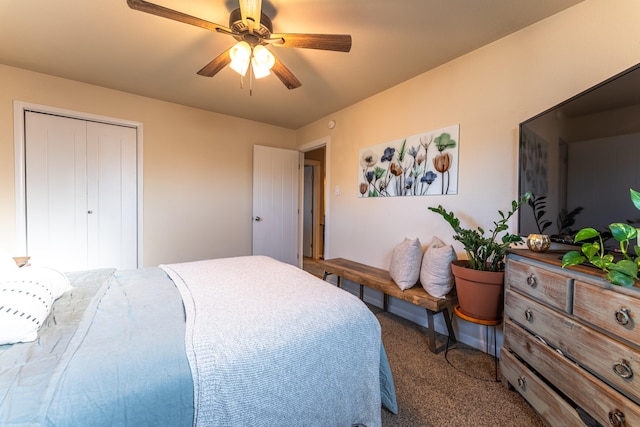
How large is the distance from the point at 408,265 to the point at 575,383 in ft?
3.82

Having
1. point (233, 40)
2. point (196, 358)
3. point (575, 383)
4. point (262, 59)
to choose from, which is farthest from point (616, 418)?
point (233, 40)

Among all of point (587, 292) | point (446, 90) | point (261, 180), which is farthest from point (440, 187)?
point (261, 180)

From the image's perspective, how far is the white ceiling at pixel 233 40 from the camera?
5.36ft

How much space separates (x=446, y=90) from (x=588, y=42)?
87cm

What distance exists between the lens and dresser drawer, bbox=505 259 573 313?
1138 millimetres

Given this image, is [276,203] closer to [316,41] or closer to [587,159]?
[316,41]

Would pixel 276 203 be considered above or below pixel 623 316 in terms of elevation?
above

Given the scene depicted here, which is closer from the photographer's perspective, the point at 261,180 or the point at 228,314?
the point at 228,314

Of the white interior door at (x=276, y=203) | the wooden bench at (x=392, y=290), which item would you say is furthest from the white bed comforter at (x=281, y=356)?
the white interior door at (x=276, y=203)

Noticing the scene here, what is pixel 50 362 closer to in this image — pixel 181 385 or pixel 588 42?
pixel 181 385

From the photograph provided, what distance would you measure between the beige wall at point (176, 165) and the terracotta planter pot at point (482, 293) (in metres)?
2.87

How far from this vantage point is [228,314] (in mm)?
1083

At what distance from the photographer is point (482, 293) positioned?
167 centimetres

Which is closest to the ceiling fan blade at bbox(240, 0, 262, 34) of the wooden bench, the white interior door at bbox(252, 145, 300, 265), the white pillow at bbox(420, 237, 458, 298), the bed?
the bed
